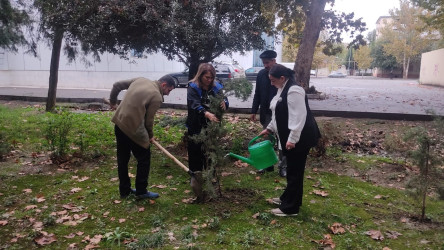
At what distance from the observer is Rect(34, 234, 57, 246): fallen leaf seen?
3.71 m

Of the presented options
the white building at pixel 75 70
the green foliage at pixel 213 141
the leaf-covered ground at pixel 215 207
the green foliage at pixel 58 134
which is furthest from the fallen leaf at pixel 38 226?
the white building at pixel 75 70

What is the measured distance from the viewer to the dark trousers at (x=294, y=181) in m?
4.07

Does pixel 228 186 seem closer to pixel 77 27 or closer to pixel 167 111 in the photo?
pixel 77 27

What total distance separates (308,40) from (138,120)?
1001 cm

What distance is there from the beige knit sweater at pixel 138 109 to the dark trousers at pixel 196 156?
0.64 m

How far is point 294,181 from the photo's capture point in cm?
414

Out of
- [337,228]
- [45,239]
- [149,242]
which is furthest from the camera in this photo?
[337,228]

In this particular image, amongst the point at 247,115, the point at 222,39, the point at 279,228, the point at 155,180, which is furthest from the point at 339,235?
the point at 247,115

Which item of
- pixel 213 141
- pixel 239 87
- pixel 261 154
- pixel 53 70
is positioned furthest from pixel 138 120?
pixel 53 70

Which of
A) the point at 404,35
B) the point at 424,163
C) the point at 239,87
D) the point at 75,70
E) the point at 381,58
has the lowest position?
the point at 424,163

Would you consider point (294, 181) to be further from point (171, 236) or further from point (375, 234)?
point (171, 236)

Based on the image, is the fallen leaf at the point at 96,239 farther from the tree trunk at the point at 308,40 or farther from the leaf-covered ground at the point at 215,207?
the tree trunk at the point at 308,40

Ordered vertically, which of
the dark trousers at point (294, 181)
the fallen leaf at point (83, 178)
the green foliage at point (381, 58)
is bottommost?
the fallen leaf at point (83, 178)

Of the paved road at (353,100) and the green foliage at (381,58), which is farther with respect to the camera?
the green foliage at (381,58)
